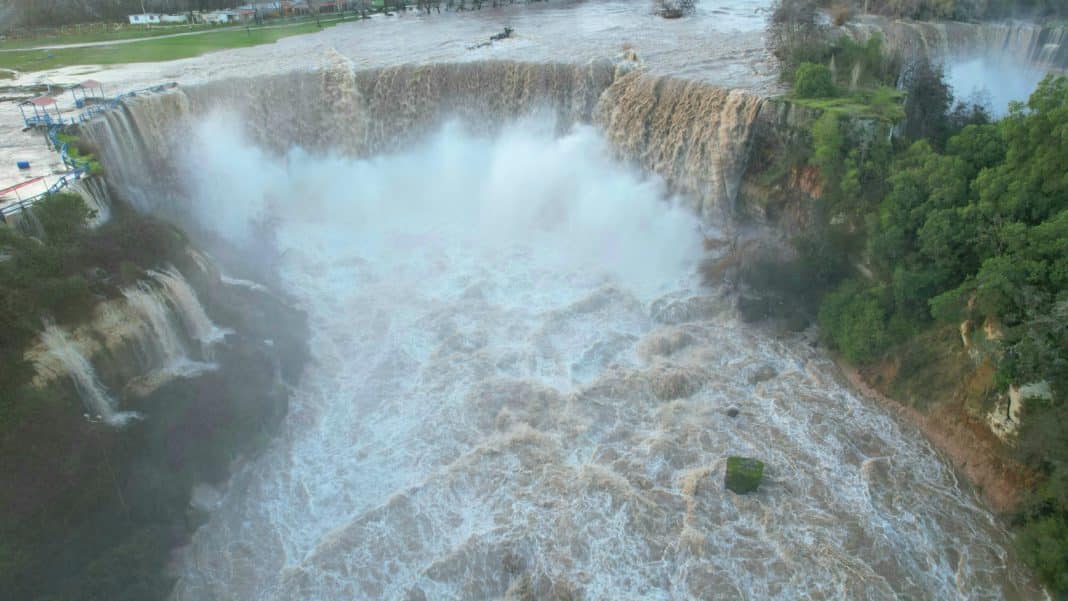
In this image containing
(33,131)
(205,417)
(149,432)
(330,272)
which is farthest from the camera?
(330,272)

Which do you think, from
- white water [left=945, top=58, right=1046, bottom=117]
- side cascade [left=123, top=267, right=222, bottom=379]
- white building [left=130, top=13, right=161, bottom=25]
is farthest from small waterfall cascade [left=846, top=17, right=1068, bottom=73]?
white building [left=130, top=13, right=161, bottom=25]

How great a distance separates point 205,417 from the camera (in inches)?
629

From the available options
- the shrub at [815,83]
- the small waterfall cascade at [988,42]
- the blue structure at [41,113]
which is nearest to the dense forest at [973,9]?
the small waterfall cascade at [988,42]

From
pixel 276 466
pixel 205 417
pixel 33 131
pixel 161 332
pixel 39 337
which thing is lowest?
pixel 276 466

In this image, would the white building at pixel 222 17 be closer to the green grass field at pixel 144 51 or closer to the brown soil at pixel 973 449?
the green grass field at pixel 144 51

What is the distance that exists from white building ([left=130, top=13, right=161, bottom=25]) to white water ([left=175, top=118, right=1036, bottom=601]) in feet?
102

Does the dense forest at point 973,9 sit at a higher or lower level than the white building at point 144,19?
lower

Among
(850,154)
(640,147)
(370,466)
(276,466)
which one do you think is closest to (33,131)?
(276,466)

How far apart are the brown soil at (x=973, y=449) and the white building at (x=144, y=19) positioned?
5260 centimetres

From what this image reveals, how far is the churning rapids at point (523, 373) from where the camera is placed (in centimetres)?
1305

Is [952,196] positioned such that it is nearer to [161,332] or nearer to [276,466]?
[276,466]

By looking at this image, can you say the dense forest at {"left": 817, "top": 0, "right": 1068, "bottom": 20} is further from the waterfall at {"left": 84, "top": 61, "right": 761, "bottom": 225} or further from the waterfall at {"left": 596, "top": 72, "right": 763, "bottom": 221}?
the waterfall at {"left": 84, "top": 61, "right": 761, "bottom": 225}

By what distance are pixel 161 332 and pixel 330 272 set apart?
27.2 ft

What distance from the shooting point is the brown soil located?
44.3 ft
